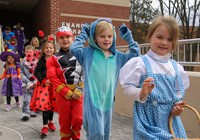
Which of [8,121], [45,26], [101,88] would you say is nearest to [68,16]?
[45,26]

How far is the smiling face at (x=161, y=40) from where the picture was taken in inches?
78.3

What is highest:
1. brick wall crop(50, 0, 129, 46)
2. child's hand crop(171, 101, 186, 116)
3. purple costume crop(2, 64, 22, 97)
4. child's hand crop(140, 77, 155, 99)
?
brick wall crop(50, 0, 129, 46)

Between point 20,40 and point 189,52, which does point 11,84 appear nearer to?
point 189,52

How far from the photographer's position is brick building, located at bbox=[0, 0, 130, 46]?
14930 mm

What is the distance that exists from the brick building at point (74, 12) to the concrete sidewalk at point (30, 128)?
9.65m

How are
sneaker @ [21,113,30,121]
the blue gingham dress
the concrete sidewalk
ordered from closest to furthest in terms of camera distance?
the blue gingham dress → the concrete sidewalk → sneaker @ [21,113,30,121]

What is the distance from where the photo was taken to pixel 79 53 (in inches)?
106

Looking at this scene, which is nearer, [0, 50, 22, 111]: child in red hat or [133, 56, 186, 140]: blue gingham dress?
[133, 56, 186, 140]: blue gingham dress

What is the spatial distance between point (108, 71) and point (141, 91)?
85cm

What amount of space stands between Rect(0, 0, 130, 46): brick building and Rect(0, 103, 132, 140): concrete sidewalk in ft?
31.7

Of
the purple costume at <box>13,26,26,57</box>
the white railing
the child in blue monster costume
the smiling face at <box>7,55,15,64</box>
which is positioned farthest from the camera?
the purple costume at <box>13,26,26,57</box>

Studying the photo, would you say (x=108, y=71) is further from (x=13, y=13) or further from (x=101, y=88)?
(x=13, y=13)

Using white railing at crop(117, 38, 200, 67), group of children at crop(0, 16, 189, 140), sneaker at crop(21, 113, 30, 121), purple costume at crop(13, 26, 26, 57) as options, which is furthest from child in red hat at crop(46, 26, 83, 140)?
purple costume at crop(13, 26, 26, 57)

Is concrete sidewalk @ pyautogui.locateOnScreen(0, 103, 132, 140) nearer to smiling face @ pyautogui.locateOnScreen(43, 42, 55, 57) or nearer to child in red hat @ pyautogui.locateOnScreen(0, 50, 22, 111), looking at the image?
child in red hat @ pyautogui.locateOnScreen(0, 50, 22, 111)
